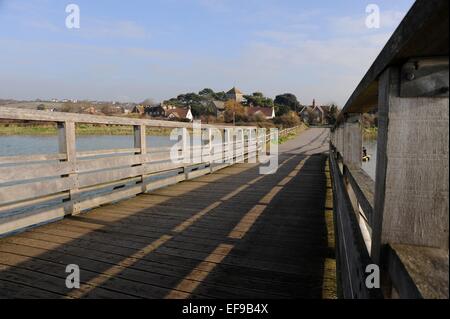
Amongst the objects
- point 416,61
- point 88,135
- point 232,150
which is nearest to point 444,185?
point 416,61

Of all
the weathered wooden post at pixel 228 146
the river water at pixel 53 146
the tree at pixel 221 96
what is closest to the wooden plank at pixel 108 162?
the river water at pixel 53 146

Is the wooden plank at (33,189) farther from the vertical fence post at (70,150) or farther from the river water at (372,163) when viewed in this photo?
the river water at (372,163)

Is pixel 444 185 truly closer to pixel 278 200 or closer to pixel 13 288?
pixel 13 288

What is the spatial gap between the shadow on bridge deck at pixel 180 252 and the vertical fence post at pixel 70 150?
0.19 meters

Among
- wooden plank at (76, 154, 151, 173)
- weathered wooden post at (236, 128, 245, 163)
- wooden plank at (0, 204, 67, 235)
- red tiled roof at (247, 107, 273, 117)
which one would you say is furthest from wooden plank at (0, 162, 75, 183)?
red tiled roof at (247, 107, 273, 117)

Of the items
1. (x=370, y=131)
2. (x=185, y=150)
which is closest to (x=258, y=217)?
(x=185, y=150)

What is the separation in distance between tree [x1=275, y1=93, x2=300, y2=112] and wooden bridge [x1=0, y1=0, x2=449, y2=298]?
99.3 meters

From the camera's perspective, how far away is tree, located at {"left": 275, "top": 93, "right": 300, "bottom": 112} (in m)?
103

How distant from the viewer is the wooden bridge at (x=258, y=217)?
0.99 meters

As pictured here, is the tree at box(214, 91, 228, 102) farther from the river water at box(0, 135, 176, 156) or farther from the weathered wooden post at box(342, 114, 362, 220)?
the weathered wooden post at box(342, 114, 362, 220)

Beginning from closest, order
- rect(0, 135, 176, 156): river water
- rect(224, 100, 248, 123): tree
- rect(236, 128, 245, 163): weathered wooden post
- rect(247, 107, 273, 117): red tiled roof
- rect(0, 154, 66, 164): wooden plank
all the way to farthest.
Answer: rect(0, 154, 66, 164): wooden plank → rect(0, 135, 176, 156): river water → rect(236, 128, 245, 163): weathered wooden post → rect(224, 100, 248, 123): tree → rect(247, 107, 273, 117): red tiled roof

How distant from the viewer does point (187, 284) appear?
2391mm

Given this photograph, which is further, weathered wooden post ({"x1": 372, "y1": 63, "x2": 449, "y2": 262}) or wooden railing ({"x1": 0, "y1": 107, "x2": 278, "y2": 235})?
wooden railing ({"x1": 0, "y1": 107, "x2": 278, "y2": 235})

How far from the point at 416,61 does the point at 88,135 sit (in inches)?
1294
